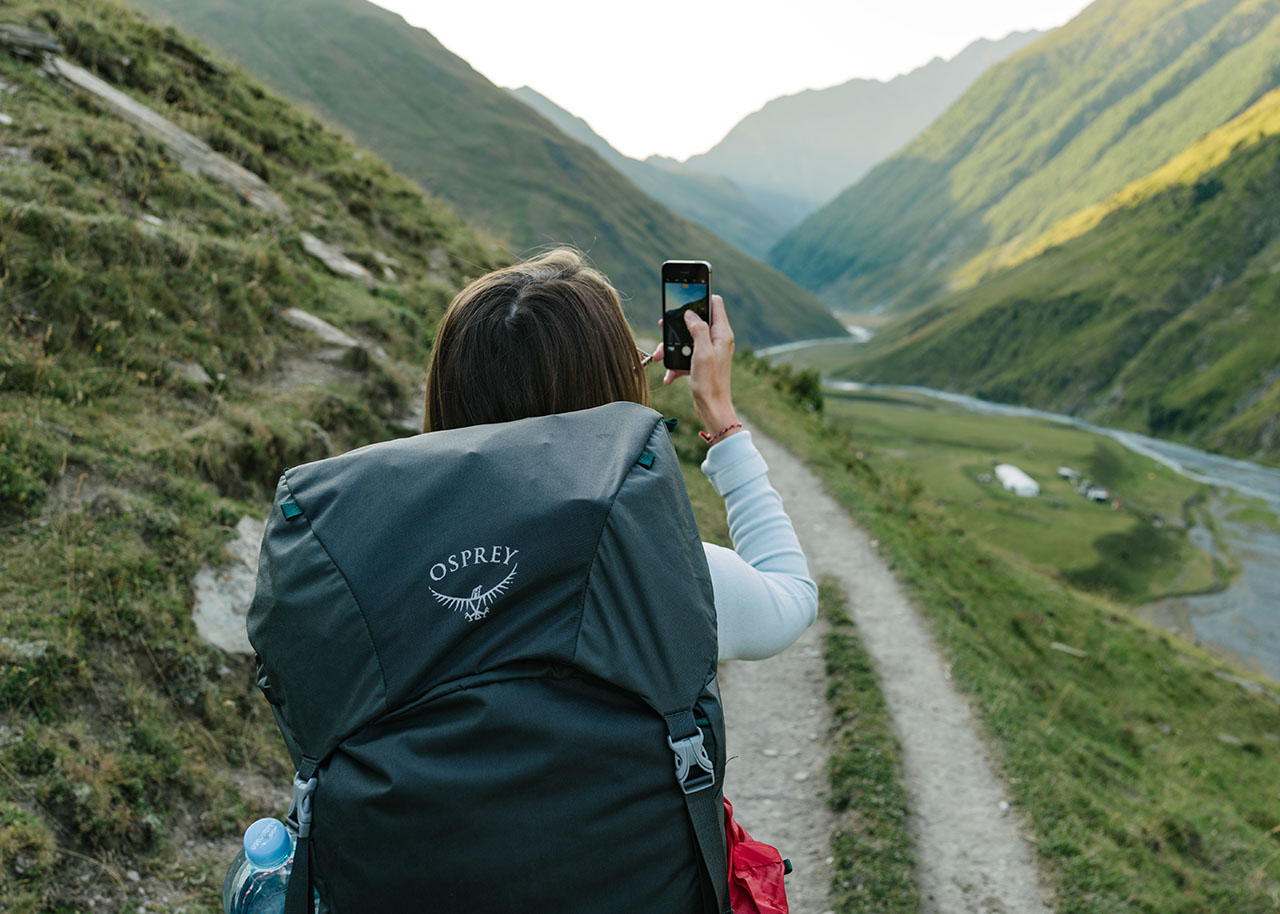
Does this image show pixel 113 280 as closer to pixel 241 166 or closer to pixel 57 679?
pixel 57 679

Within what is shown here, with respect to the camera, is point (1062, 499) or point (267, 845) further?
point (1062, 499)

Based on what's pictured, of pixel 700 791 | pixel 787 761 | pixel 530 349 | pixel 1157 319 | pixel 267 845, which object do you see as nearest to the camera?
pixel 700 791

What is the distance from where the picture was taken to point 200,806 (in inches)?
187

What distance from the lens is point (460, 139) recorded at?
176 meters

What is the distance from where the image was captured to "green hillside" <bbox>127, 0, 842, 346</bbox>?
15862 centimetres

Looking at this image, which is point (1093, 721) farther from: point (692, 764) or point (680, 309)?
point (692, 764)

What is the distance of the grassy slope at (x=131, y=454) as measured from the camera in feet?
14.1

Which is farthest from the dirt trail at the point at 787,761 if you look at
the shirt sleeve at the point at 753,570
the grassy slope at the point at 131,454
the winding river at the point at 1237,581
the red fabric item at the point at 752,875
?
the winding river at the point at 1237,581

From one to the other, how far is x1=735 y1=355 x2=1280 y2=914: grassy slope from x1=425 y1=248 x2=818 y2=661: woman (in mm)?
5929

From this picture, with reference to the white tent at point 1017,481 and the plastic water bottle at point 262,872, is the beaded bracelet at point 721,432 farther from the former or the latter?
the white tent at point 1017,481

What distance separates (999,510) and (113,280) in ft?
240

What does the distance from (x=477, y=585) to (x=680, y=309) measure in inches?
50.5

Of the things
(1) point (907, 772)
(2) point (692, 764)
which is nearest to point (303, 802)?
(2) point (692, 764)

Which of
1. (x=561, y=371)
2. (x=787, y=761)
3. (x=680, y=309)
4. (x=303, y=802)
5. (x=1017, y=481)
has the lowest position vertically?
(x=1017, y=481)
